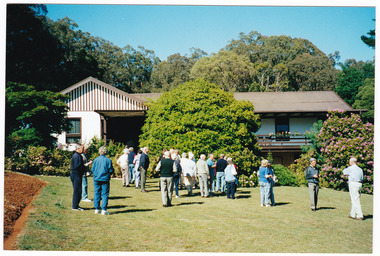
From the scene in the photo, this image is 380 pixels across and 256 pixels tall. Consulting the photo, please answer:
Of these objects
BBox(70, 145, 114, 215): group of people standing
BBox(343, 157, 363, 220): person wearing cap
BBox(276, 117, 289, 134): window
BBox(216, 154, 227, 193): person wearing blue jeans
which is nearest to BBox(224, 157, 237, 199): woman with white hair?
BBox(216, 154, 227, 193): person wearing blue jeans

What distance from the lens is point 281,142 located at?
82.2ft

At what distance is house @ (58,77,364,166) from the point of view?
2492cm

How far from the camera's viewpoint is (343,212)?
11.8 m

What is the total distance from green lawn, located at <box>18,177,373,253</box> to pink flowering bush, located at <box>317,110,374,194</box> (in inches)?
211

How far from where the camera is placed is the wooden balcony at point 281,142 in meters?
24.9

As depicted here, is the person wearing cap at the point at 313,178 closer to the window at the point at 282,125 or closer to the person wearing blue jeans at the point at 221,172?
the person wearing blue jeans at the point at 221,172

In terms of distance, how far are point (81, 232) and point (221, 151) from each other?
31.9ft

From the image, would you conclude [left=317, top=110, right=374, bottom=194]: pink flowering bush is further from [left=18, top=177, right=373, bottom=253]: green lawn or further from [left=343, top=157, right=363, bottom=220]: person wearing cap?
[left=343, top=157, right=363, bottom=220]: person wearing cap

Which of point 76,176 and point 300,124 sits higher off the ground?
point 300,124

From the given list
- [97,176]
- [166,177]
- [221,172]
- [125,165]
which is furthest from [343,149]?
[97,176]

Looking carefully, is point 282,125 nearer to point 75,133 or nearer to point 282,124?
point 282,124

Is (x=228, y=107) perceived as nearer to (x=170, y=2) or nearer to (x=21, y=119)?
(x=170, y=2)

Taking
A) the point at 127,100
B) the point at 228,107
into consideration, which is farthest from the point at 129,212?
the point at 127,100

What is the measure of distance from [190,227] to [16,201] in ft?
16.6
